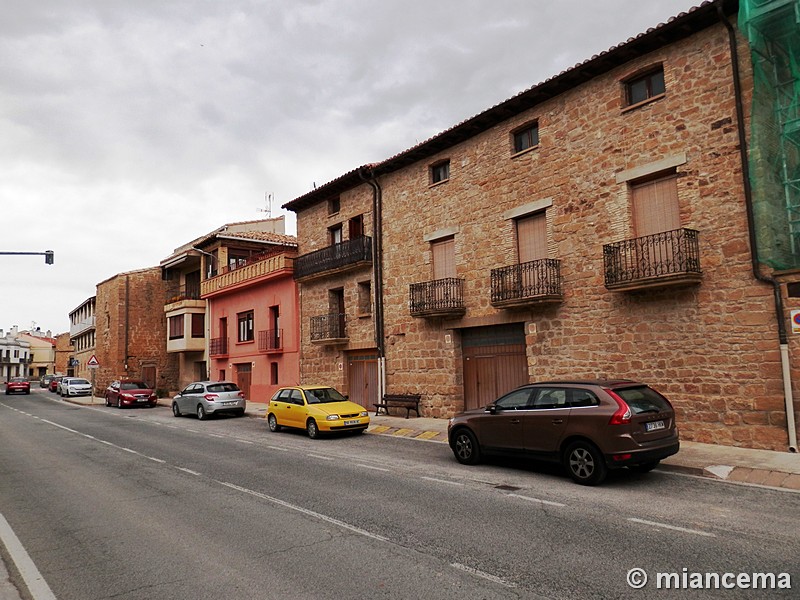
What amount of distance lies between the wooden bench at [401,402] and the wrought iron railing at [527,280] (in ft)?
15.7

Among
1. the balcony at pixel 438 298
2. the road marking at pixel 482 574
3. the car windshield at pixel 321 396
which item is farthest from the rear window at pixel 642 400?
the car windshield at pixel 321 396

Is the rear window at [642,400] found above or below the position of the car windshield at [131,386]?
above

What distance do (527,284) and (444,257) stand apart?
379 centimetres

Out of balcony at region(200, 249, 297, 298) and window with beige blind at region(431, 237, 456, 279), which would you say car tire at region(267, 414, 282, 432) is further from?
balcony at region(200, 249, 297, 298)

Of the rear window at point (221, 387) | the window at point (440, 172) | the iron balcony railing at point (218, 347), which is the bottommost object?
the rear window at point (221, 387)

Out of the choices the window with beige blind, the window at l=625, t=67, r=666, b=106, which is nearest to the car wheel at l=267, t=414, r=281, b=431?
the window with beige blind

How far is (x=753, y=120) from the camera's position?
11.1m

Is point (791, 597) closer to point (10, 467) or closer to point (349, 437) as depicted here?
point (349, 437)

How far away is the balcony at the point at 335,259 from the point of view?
20812 millimetres

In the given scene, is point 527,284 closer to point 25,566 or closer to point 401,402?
point 401,402

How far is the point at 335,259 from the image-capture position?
22125mm

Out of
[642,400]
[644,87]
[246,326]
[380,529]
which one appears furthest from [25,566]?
[246,326]

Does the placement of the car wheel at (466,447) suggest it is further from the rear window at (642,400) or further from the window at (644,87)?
the window at (644,87)

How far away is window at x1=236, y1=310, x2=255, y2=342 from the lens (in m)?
28.7
